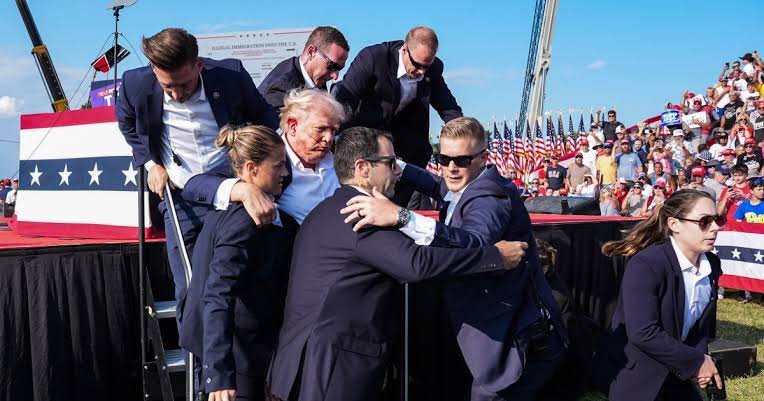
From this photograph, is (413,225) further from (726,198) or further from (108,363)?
(726,198)

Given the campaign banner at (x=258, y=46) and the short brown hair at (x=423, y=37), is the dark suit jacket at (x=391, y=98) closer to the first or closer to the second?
the short brown hair at (x=423, y=37)

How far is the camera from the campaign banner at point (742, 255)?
9.66 meters

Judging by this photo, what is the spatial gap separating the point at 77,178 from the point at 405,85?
91.6 inches

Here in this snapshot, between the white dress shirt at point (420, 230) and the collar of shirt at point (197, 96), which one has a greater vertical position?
the collar of shirt at point (197, 96)

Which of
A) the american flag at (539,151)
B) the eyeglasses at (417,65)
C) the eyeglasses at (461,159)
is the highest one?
the american flag at (539,151)

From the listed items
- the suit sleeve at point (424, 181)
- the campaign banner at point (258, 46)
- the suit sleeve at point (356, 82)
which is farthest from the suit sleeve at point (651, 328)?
the campaign banner at point (258, 46)

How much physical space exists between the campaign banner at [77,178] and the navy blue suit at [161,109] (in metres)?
0.88

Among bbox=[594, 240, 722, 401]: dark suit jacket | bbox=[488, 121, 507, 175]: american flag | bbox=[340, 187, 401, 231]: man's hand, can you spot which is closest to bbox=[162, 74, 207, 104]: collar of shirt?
bbox=[340, 187, 401, 231]: man's hand

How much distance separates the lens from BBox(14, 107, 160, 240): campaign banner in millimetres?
4770

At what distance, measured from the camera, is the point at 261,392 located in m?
3.13

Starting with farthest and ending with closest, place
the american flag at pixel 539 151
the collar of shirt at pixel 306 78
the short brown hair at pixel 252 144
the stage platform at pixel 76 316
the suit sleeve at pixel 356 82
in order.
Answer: the american flag at pixel 539 151 < the suit sleeve at pixel 356 82 < the collar of shirt at pixel 306 78 < the stage platform at pixel 76 316 < the short brown hair at pixel 252 144

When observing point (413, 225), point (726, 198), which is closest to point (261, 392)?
point (413, 225)

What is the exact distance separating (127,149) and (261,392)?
7.54 feet

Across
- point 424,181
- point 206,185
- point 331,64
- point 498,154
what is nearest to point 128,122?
point 206,185
